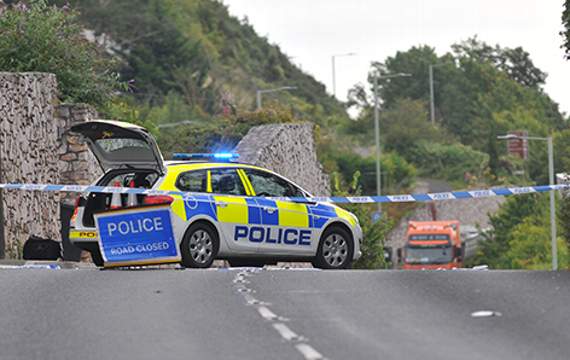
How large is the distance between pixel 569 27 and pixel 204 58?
71.2 m

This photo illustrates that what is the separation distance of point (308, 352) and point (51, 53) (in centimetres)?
1855

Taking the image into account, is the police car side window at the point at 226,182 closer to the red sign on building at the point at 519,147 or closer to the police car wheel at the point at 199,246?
the police car wheel at the point at 199,246

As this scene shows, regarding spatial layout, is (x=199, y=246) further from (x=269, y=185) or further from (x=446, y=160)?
(x=446, y=160)

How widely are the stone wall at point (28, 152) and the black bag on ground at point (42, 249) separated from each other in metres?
2.11

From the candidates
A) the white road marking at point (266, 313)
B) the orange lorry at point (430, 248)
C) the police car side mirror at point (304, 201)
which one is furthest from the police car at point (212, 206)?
the orange lorry at point (430, 248)

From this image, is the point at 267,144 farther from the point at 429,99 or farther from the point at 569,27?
the point at 429,99

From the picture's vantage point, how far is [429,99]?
5846 inches

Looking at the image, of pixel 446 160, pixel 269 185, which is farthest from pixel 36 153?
pixel 446 160

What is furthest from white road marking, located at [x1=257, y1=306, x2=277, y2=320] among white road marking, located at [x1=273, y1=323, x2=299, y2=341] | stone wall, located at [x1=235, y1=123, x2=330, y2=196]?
stone wall, located at [x1=235, y1=123, x2=330, y2=196]

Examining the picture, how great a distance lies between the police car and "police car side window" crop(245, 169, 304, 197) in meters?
0.01

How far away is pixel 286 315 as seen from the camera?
1430 cm

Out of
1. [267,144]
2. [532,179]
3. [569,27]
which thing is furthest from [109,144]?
[532,179]

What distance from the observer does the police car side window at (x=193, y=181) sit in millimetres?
21062

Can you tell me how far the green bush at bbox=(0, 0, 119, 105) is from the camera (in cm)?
2917
